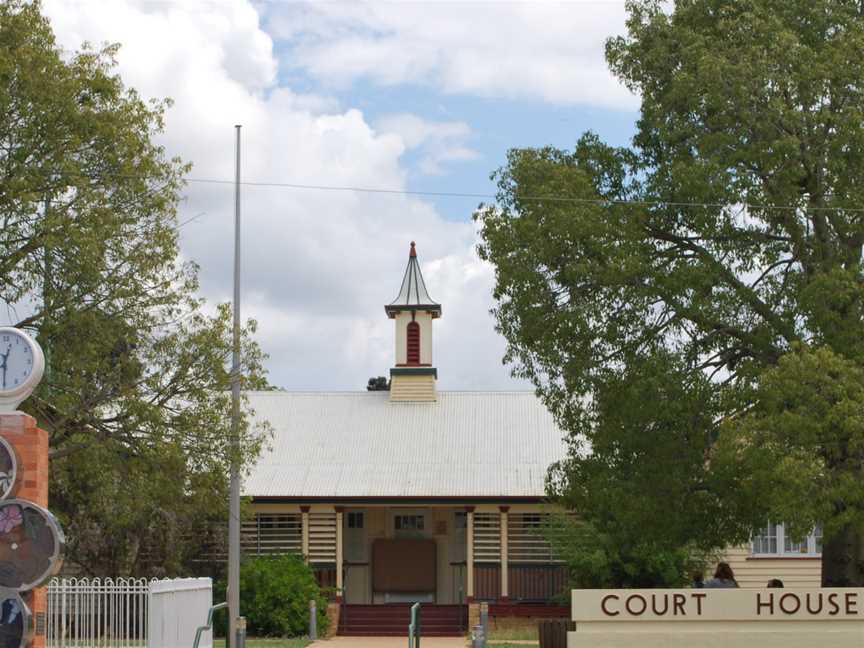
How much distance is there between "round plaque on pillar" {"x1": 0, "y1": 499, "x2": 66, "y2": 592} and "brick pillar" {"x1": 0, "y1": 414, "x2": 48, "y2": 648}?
15.2 inches

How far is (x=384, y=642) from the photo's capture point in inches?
1270

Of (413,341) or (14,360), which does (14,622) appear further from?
(413,341)

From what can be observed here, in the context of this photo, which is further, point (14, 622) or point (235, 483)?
point (235, 483)

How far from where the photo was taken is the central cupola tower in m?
42.2

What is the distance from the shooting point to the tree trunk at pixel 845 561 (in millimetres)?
22547

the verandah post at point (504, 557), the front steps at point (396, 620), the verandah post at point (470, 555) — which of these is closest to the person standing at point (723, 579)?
the front steps at point (396, 620)

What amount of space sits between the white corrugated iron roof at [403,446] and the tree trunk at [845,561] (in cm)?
1340

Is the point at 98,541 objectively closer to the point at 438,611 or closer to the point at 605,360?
the point at 438,611

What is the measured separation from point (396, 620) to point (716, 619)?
717 inches

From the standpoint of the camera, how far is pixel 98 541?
3353cm

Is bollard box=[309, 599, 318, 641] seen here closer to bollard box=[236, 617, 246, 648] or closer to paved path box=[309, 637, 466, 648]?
paved path box=[309, 637, 466, 648]

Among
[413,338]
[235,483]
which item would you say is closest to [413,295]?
[413,338]

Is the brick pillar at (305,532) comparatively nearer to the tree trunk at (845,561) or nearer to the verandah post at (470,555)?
the verandah post at (470,555)

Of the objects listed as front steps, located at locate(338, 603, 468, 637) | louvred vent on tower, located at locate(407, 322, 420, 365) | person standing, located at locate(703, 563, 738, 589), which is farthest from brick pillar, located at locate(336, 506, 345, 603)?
person standing, located at locate(703, 563, 738, 589)
